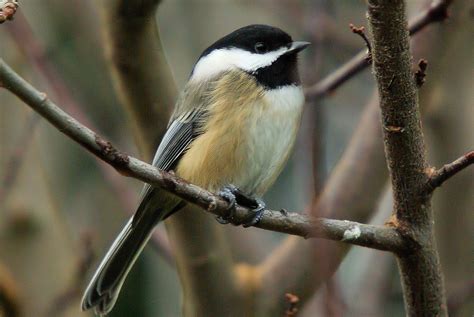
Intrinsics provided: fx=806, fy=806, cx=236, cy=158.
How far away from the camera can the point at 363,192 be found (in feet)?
10.5

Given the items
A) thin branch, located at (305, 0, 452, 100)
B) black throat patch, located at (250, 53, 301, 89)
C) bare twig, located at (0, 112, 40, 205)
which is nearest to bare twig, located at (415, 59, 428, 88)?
thin branch, located at (305, 0, 452, 100)

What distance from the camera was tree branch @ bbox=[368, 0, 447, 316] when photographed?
1872 mm

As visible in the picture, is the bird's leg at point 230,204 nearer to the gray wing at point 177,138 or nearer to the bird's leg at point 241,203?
the bird's leg at point 241,203

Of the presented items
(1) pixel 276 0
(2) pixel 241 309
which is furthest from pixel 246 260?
(1) pixel 276 0

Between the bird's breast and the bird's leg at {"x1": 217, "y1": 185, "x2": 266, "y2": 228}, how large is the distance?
0.14 meters

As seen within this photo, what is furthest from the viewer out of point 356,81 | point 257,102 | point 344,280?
point 356,81

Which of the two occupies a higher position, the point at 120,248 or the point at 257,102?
the point at 257,102

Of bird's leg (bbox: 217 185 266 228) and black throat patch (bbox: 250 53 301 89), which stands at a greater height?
black throat patch (bbox: 250 53 301 89)

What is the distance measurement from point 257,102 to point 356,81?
254 centimetres

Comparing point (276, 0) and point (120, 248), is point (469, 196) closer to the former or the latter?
point (120, 248)

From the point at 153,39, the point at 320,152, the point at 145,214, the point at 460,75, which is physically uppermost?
the point at 460,75

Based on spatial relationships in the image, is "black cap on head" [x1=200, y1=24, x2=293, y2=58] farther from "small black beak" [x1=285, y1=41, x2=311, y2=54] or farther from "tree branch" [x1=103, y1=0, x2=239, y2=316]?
"tree branch" [x1=103, y1=0, x2=239, y2=316]

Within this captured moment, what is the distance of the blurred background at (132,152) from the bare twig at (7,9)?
67 cm

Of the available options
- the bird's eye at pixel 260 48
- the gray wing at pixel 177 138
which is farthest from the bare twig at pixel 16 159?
the bird's eye at pixel 260 48
